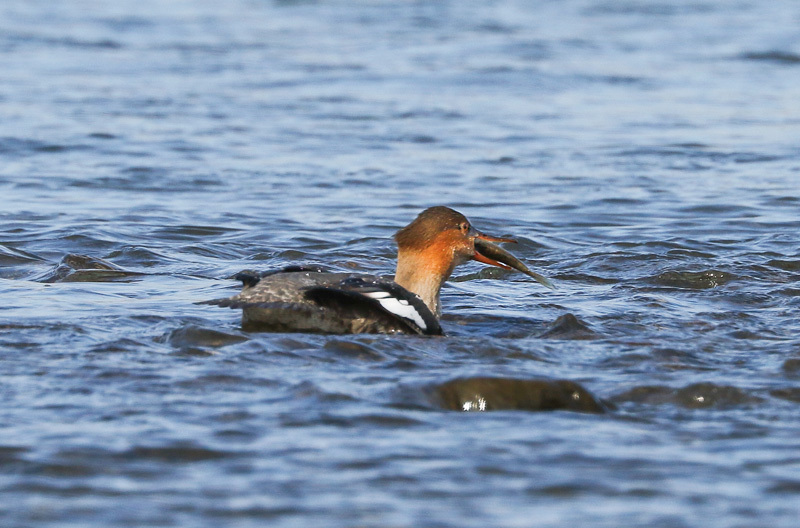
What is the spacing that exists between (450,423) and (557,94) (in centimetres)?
1256

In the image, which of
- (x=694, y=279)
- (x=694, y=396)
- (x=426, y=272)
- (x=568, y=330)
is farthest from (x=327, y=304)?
(x=694, y=279)

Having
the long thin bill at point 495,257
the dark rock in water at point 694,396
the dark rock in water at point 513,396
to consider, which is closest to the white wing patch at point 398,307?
the long thin bill at point 495,257

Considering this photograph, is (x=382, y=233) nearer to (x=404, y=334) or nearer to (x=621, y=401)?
(x=404, y=334)

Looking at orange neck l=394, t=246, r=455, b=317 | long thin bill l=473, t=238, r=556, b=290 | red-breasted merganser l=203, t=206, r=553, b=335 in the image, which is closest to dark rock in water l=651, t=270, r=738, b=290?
long thin bill l=473, t=238, r=556, b=290

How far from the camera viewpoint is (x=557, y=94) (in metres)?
17.0

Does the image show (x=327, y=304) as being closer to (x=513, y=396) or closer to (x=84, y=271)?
(x=513, y=396)

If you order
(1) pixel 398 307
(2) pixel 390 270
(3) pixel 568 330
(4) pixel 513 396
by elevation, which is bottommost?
(2) pixel 390 270

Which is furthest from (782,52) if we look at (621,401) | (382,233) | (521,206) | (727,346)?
(621,401)

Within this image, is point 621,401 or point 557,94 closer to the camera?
point 621,401

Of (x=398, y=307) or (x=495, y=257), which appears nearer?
(x=398, y=307)

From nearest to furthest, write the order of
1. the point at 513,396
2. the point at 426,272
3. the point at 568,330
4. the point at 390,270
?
the point at 513,396
the point at 568,330
the point at 426,272
the point at 390,270

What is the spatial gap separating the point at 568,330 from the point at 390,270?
2.39 meters

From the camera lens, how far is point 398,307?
6438 millimetres

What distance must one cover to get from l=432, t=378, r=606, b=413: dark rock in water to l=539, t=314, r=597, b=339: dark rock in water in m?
1.28
